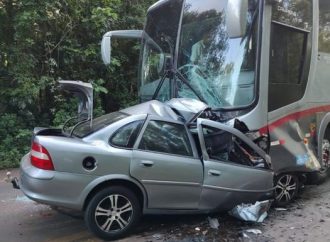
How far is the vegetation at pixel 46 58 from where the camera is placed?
10.5m

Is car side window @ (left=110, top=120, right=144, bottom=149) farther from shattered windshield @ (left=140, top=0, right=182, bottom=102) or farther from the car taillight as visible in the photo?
shattered windshield @ (left=140, top=0, right=182, bottom=102)

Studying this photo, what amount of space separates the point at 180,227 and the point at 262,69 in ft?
7.46

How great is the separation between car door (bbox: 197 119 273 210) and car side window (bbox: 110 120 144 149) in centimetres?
75

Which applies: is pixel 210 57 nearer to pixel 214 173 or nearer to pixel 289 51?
pixel 289 51

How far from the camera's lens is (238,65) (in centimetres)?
600

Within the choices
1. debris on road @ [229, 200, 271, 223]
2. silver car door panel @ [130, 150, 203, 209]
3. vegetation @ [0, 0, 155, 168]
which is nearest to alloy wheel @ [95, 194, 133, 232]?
silver car door panel @ [130, 150, 203, 209]

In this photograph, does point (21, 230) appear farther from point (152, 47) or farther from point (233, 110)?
point (152, 47)

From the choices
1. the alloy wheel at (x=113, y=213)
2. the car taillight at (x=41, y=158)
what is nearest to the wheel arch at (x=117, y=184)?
the alloy wheel at (x=113, y=213)

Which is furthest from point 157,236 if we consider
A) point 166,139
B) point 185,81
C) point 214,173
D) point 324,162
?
point 324,162

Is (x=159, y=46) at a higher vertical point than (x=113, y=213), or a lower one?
higher

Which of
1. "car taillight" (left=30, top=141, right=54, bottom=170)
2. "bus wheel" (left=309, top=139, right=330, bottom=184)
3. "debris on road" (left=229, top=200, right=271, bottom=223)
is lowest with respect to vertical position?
"debris on road" (left=229, top=200, right=271, bottom=223)

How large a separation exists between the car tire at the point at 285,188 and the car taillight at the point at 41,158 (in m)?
3.14

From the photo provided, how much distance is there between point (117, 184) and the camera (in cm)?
503

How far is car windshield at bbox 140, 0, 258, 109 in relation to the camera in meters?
5.94
